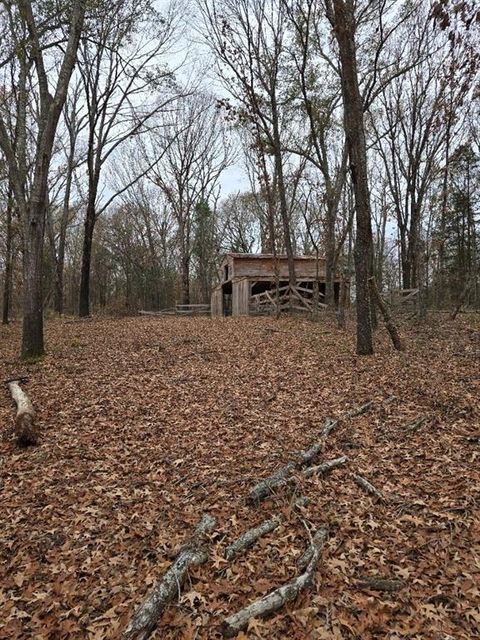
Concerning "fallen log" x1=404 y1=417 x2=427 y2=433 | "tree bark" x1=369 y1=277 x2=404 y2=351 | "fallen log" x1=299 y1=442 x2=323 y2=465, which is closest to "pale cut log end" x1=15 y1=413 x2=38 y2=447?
"fallen log" x1=299 y1=442 x2=323 y2=465

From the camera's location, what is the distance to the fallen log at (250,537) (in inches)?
130

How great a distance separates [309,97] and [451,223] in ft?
49.3

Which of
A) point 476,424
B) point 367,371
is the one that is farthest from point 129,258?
point 476,424

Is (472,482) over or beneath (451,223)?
beneath

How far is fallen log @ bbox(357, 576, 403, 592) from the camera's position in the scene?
2831 mm

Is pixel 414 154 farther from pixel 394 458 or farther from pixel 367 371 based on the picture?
pixel 394 458

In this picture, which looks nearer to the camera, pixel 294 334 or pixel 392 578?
pixel 392 578

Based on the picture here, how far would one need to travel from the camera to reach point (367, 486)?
4039mm

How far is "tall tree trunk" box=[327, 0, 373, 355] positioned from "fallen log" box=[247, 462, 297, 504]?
490cm

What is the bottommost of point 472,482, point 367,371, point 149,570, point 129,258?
point 149,570

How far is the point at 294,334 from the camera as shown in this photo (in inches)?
477

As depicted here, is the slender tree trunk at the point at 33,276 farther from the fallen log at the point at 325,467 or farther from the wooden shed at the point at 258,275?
the wooden shed at the point at 258,275

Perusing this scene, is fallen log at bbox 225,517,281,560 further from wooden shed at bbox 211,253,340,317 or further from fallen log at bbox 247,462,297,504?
wooden shed at bbox 211,253,340,317

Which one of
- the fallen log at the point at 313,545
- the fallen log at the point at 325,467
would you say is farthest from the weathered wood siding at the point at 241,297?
the fallen log at the point at 313,545
